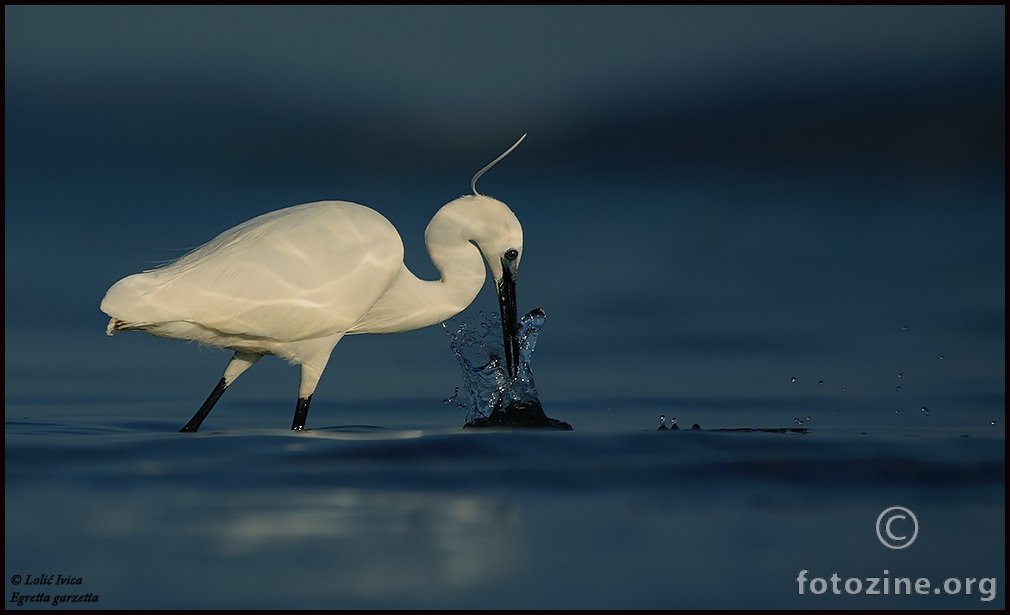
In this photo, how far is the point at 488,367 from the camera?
782 centimetres

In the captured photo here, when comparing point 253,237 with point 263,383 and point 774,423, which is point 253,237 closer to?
point 263,383

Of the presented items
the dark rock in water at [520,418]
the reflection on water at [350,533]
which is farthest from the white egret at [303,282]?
the reflection on water at [350,533]


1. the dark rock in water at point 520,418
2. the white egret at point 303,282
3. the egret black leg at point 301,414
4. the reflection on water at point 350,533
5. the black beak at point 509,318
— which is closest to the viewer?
the reflection on water at point 350,533

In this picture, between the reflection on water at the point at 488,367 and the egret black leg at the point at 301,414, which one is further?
the reflection on water at the point at 488,367

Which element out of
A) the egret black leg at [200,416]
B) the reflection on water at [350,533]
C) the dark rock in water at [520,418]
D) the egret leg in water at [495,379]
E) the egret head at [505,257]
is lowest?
the reflection on water at [350,533]

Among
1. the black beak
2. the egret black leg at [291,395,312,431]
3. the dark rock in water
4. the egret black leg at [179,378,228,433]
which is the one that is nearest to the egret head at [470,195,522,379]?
the black beak

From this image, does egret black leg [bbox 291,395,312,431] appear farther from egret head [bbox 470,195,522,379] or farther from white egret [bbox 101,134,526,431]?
egret head [bbox 470,195,522,379]

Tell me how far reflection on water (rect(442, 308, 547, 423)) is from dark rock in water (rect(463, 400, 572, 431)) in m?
0.04

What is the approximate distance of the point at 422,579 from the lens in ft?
14.1

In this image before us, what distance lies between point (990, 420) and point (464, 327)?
11.0 feet

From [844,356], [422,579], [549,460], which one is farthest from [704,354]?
[422,579]

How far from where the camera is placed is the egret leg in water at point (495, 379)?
7.43 m

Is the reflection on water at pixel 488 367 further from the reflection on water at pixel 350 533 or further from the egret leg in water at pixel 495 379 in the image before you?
the reflection on water at pixel 350 533

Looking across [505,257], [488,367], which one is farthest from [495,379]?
[505,257]
